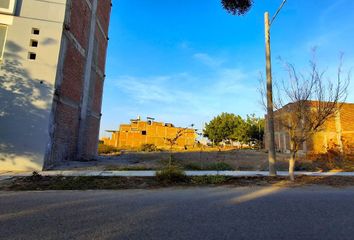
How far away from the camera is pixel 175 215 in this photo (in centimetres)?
417

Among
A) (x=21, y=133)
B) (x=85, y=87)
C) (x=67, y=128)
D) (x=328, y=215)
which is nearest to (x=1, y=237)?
(x=328, y=215)

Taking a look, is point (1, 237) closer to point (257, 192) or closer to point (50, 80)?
point (257, 192)

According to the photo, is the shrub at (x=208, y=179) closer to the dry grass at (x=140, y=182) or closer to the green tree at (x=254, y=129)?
the dry grass at (x=140, y=182)

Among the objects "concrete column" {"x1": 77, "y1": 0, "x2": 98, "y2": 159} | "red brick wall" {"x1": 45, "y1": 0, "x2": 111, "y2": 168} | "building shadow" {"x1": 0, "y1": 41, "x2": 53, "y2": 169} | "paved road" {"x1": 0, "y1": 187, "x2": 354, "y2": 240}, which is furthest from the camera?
"concrete column" {"x1": 77, "y1": 0, "x2": 98, "y2": 159}

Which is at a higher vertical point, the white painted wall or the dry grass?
the white painted wall

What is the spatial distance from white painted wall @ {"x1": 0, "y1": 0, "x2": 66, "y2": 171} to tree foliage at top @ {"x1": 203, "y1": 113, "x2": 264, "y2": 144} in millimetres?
46415

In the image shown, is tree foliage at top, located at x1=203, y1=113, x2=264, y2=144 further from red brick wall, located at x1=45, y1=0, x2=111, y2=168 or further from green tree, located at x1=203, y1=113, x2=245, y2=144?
red brick wall, located at x1=45, y1=0, x2=111, y2=168

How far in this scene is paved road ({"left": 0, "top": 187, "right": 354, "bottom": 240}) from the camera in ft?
10.9

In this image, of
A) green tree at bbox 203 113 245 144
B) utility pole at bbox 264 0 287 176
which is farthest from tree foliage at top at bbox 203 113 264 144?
utility pole at bbox 264 0 287 176

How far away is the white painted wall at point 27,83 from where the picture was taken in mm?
9748

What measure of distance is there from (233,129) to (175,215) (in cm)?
5131

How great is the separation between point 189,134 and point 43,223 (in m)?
46.2

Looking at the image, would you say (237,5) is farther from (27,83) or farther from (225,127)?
(225,127)

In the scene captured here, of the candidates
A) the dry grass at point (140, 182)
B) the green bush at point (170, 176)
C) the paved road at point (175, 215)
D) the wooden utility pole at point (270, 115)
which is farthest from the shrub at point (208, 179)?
the wooden utility pole at point (270, 115)
